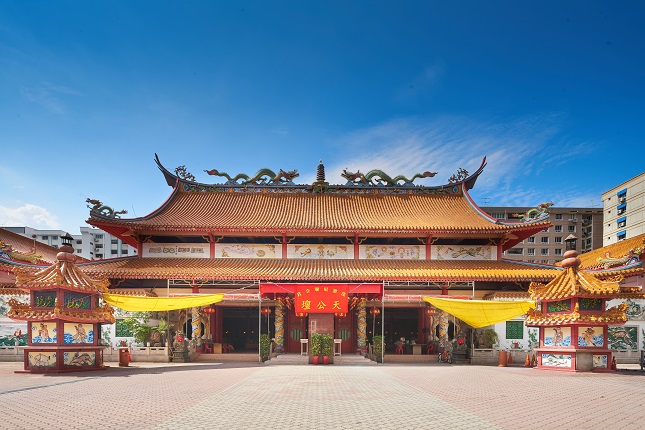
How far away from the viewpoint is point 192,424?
835 centimetres

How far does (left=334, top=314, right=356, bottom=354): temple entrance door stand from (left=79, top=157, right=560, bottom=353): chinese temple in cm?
5

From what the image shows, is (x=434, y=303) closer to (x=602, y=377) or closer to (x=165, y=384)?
(x=602, y=377)

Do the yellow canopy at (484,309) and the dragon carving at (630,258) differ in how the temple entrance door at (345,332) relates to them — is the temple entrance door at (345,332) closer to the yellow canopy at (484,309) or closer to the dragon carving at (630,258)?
the yellow canopy at (484,309)

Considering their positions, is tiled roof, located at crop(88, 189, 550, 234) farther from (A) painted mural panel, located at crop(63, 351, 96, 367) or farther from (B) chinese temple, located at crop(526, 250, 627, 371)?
(A) painted mural panel, located at crop(63, 351, 96, 367)

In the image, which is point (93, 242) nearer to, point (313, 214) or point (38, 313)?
point (313, 214)

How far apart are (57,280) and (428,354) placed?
17.0 meters

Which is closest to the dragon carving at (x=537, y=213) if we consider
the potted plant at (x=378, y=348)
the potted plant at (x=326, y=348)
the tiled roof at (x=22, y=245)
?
the potted plant at (x=378, y=348)

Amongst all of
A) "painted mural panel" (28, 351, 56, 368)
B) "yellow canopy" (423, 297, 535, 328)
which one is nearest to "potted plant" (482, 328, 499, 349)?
"yellow canopy" (423, 297, 535, 328)

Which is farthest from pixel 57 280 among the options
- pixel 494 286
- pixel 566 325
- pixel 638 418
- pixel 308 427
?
pixel 494 286

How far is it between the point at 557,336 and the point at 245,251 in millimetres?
15569

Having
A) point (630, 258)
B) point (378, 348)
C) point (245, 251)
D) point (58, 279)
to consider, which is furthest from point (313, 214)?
point (630, 258)

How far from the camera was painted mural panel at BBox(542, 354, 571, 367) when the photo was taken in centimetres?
1617

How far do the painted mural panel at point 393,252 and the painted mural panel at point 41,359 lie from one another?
15265 mm

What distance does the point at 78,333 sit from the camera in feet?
53.4
